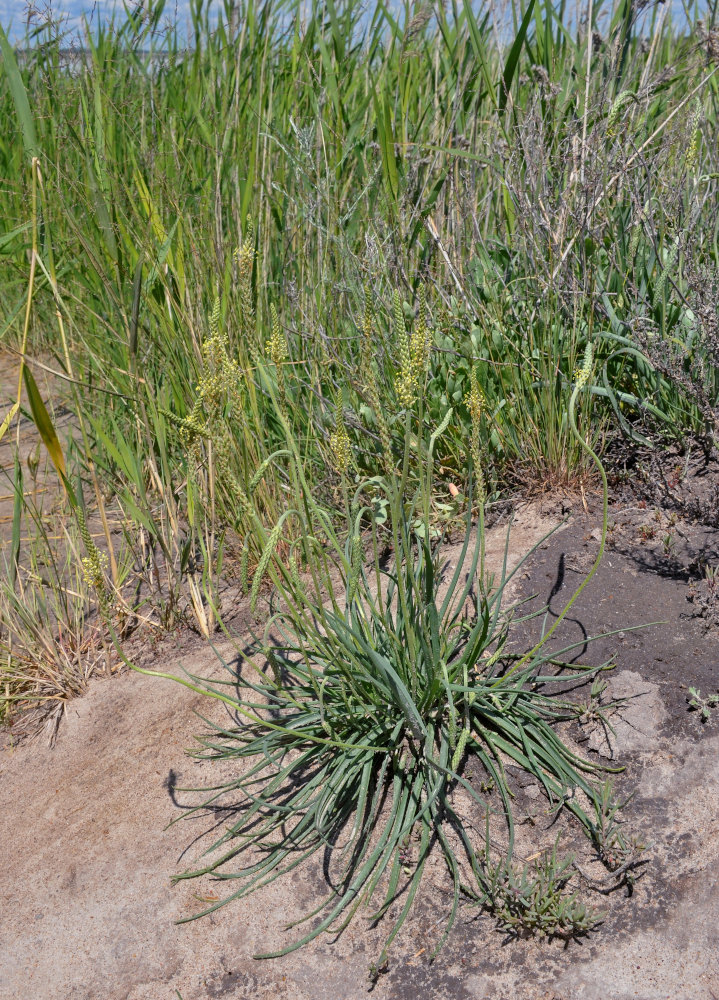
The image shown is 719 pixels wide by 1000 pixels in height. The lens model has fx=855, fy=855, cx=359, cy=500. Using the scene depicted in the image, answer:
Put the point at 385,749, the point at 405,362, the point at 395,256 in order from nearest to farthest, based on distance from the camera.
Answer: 1. the point at 405,362
2. the point at 385,749
3. the point at 395,256

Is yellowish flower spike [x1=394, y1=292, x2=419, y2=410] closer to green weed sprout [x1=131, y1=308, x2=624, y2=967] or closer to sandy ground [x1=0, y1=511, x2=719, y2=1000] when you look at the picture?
green weed sprout [x1=131, y1=308, x2=624, y2=967]

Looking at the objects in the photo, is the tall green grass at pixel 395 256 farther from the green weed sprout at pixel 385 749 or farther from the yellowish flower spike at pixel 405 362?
the yellowish flower spike at pixel 405 362

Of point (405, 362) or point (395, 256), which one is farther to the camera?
point (395, 256)

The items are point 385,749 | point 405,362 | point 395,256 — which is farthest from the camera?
point 395,256

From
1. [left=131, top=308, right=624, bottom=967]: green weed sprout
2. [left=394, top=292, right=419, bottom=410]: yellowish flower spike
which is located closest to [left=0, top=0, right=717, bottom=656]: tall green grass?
[left=131, top=308, right=624, bottom=967]: green weed sprout

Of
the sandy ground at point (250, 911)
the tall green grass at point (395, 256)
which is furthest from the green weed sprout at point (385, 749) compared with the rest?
the tall green grass at point (395, 256)

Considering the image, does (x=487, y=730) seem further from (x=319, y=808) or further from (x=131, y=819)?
(x=131, y=819)

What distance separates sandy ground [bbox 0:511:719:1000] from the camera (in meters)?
1.51

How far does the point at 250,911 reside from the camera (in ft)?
5.61

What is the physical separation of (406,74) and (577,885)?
2.97m

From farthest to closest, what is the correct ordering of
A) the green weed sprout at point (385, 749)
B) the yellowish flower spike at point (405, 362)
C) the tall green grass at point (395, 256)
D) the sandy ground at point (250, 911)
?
the tall green grass at point (395, 256)
the green weed sprout at point (385, 749)
the sandy ground at point (250, 911)
the yellowish flower spike at point (405, 362)

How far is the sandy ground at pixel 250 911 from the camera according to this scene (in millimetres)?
1514

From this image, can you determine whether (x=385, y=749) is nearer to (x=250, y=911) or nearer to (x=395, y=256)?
(x=250, y=911)

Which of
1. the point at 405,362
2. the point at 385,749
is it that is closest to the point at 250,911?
the point at 385,749
